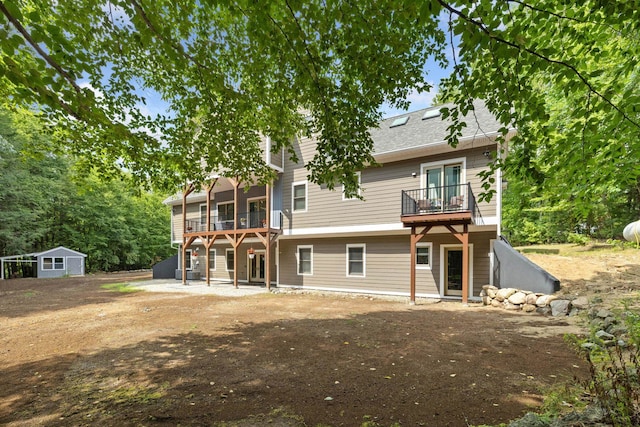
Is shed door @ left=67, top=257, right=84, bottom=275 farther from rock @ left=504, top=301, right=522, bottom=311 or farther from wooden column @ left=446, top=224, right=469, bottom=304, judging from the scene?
rock @ left=504, top=301, right=522, bottom=311

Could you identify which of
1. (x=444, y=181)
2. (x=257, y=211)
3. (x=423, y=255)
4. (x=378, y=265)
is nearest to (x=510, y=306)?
(x=423, y=255)

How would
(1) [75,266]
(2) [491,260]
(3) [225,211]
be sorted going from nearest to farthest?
(2) [491,260]
(3) [225,211]
(1) [75,266]

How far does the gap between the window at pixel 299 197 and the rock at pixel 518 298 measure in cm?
872

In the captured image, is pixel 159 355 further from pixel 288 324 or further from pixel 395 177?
pixel 395 177

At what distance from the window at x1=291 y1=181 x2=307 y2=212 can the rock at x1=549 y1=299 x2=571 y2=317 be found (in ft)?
31.8

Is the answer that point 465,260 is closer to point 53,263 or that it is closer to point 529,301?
point 529,301

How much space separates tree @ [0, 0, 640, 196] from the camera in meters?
3.05

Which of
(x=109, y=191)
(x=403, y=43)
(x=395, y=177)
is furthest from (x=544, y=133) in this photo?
(x=109, y=191)

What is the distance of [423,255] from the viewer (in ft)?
38.9

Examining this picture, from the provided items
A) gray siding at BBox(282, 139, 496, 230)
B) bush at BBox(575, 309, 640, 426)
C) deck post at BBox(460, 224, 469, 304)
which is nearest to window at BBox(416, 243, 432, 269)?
gray siding at BBox(282, 139, 496, 230)

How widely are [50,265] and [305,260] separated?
2222cm

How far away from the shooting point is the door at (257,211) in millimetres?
15516

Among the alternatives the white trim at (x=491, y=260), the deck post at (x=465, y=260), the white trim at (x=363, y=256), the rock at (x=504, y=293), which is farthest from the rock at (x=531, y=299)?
the white trim at (x=363, y=256)

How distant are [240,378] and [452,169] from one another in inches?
388
